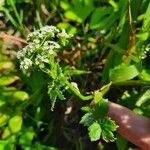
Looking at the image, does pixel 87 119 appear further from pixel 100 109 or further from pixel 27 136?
pixel 27 136

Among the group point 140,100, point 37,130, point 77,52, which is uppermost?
point 77,52

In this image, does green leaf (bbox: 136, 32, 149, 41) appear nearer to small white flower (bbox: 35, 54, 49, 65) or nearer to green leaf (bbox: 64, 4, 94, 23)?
green leaf (bbox: 64, 4, 94, 23)

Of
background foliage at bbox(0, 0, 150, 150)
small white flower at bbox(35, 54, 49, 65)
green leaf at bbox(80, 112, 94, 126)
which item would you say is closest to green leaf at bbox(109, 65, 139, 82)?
background foliage at bbox(0, 0, 150, 150)

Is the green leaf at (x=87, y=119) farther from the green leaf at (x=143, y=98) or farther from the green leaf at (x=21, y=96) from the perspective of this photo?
the green leaf at (x=21, y=96)

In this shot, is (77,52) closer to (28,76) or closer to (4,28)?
(28,76)

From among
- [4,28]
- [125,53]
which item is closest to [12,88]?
[4,28]

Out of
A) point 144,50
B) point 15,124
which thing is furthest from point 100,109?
point 15,124
